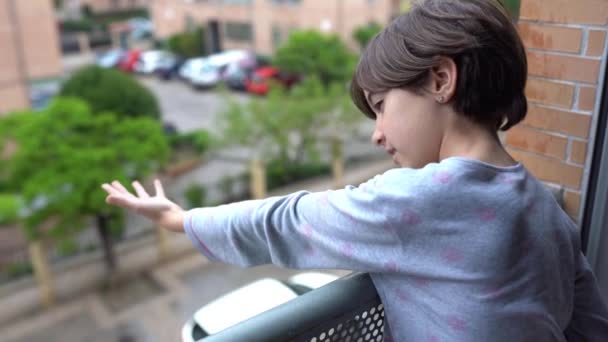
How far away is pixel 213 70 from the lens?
634 inches

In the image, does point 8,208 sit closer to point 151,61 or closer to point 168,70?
point 168,70

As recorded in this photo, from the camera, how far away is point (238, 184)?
9438 mm

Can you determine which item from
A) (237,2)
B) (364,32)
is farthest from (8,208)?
(237,2)

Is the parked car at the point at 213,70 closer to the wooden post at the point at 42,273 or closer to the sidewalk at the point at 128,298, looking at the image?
the sidewalk at the point at 128,298

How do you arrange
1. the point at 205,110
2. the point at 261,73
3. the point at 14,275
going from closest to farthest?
the point at 14,275
the point at 205,110
the point at 261,73

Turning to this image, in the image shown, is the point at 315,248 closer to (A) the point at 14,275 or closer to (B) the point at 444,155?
(B) the point at 444,155

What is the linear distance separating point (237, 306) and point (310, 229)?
0.30 meters

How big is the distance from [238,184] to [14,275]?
11.8ft

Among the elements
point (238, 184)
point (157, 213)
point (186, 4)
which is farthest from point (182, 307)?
point (186, 4)

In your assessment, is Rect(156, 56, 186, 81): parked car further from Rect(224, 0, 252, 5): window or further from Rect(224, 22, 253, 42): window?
Rect(224, 0, 252, 5): window

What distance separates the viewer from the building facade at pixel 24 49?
10.3m

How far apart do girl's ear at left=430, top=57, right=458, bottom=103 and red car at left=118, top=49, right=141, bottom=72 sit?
18623 mm

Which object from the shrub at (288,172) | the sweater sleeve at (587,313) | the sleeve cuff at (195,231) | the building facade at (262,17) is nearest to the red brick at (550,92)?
the sweater sleeve at (587,313)

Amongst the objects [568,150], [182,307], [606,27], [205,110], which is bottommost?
[182,307]
